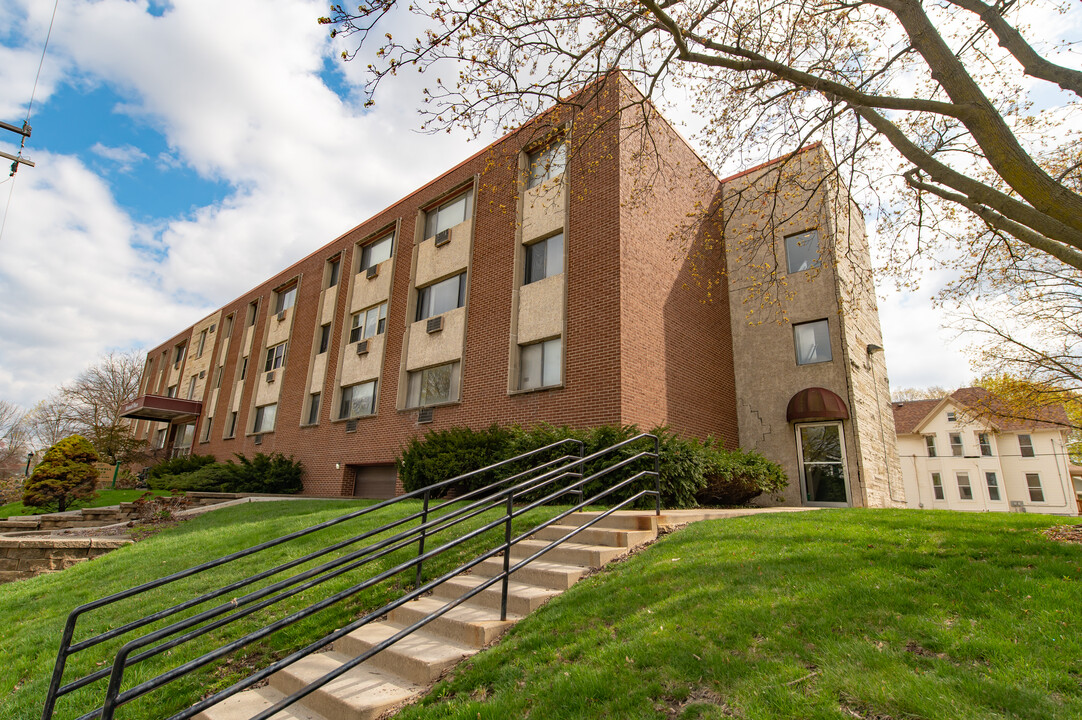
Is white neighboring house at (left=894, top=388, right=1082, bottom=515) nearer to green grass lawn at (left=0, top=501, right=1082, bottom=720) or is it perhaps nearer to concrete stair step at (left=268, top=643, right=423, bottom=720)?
green grass lawn at (left=0, top=501, right=1082, bottom=720)

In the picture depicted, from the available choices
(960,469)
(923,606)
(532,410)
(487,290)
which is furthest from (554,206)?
(960,469)

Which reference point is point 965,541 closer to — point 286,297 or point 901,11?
point 901,11

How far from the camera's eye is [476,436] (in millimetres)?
11867

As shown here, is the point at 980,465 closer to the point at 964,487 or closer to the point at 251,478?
the point at 964,487

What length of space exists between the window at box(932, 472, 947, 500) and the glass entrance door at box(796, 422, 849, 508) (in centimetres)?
2698

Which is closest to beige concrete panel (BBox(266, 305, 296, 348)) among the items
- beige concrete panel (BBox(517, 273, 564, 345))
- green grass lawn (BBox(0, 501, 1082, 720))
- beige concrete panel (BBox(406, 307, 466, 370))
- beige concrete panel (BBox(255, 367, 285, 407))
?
beige concrete panel (BBox(255, 367, 285, 407))

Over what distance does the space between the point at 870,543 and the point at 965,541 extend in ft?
2.76

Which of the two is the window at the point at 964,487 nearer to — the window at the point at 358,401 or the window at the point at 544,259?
the window at the point at 544,259

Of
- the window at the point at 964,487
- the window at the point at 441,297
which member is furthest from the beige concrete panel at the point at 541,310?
the window at the point at 964,487

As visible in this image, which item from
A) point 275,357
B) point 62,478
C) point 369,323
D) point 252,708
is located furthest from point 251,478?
point 252,708

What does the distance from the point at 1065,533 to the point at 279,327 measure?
26240 millimetres

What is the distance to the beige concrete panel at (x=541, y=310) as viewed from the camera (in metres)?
13.1

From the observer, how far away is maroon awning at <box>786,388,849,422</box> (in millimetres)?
13461

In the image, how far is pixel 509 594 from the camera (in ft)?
16.7
